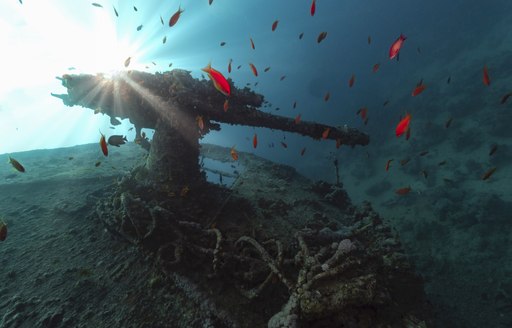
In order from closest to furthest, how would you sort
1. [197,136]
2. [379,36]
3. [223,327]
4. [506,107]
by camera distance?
[223,327], [197,136], [506,107], [379,36]

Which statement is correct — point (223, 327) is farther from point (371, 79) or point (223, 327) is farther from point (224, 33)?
point (224, 33)

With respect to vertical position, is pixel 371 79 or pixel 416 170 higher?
pixel 371 79

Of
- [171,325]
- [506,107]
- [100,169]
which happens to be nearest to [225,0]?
[506,107]

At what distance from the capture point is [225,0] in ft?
281

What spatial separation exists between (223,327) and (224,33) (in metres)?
103

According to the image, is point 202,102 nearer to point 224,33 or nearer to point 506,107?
point 506,107

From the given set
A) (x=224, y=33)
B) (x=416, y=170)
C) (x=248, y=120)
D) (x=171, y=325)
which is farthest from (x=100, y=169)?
(x=224, y=33)

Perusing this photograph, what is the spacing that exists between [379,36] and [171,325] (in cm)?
9453

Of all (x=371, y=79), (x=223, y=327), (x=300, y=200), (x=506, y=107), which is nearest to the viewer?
(x=223, y=327)

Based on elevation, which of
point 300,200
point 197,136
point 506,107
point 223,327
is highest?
point 506,107

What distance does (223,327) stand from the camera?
3807 mm

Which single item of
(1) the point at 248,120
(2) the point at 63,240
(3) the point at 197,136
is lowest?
(2) the point at 63,240

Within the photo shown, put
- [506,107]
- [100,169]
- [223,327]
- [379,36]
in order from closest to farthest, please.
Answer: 1. [223,327]
2. [100,169]
3. [506,107]
4. [379,36]

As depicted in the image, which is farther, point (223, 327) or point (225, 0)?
point (225, 0)
